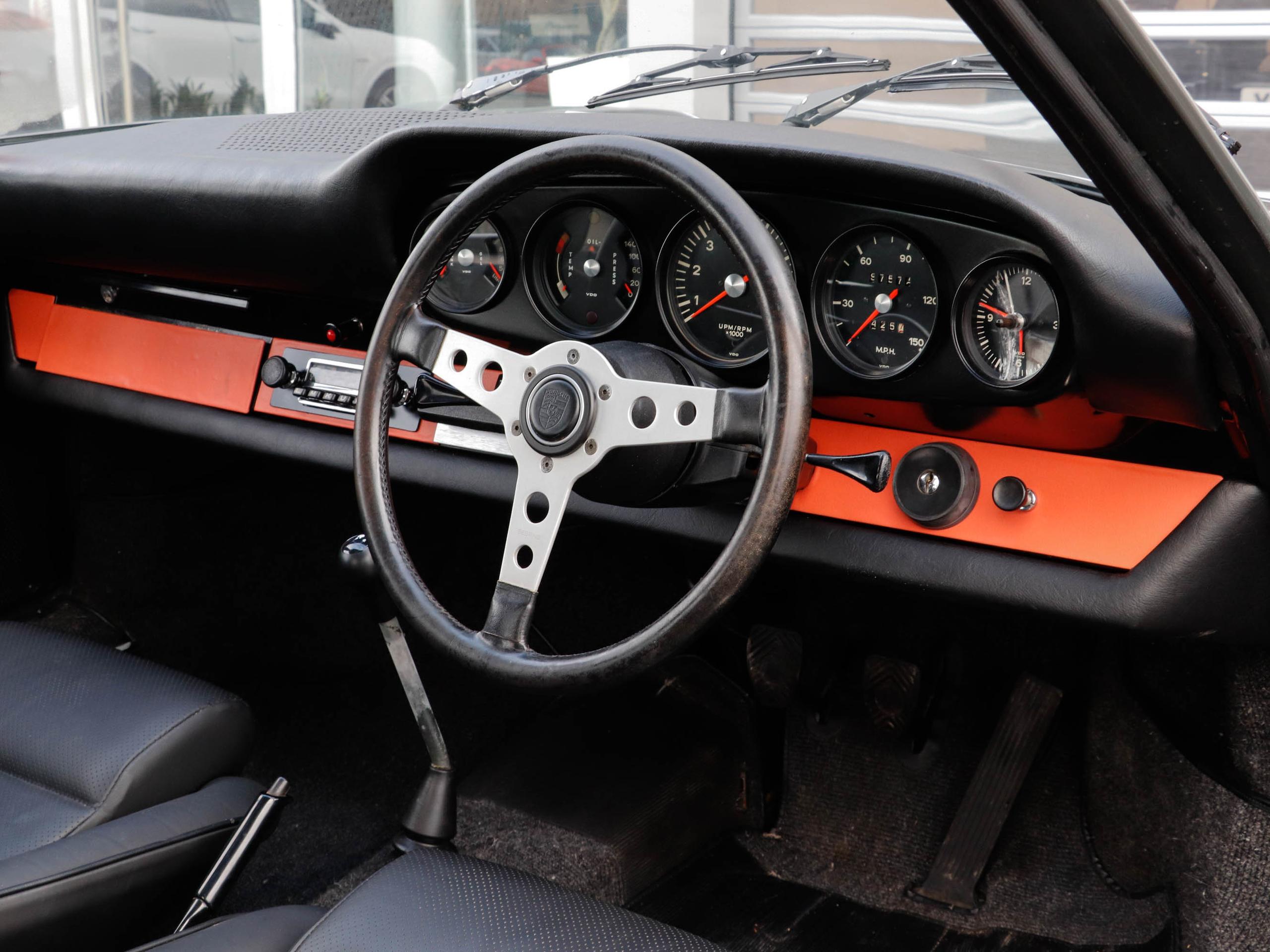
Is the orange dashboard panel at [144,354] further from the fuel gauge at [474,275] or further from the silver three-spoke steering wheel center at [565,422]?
A: the silver three-spoke steering wheel center at [565,422]

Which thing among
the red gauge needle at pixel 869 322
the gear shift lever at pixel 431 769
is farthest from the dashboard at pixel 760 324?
the gear shift lever at pixel 431 769

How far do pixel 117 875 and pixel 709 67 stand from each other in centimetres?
131

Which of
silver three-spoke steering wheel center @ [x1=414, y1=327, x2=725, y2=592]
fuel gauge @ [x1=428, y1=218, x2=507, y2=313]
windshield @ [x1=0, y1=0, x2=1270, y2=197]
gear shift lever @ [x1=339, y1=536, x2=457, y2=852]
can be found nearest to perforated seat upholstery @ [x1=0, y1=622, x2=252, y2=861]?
gear shift lever @ [x1=339, y1=536, x2=457, y2=852]

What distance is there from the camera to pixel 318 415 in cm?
190

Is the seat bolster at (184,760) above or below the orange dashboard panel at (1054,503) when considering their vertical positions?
below

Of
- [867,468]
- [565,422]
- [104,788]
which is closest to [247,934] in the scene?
[104,788]

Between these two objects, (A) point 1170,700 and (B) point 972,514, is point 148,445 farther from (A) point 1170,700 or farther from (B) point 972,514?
(A) point 1170,700

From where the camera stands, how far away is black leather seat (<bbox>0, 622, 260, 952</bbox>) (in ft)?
4.00

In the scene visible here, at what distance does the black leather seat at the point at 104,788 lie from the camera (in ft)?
4.00

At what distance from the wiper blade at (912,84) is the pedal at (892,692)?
106 centimetres

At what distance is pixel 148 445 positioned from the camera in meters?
2.57

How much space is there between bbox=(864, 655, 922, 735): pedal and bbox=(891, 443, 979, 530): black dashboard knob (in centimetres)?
83

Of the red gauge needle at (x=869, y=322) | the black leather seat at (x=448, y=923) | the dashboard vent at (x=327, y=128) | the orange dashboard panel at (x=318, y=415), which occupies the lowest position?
the black leather seat at (x=448, y=923)

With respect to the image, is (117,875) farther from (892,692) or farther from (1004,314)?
(892,692)
